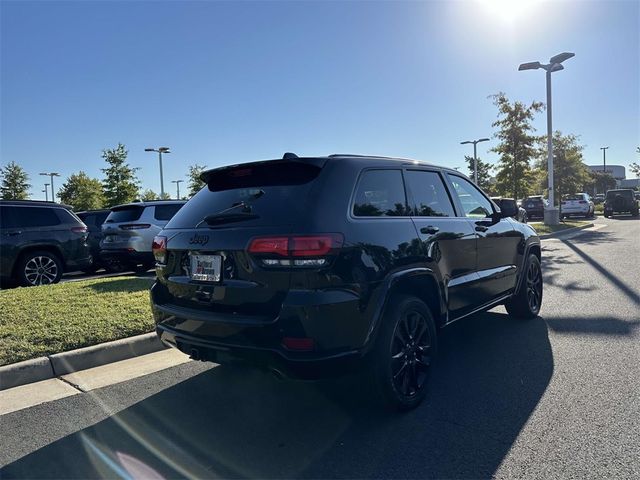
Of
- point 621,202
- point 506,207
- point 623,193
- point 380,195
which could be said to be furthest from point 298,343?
point 623,193

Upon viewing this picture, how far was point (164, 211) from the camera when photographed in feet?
36.7

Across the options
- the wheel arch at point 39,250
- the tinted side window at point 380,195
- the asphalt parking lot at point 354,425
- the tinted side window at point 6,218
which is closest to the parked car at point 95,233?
the wheel arch at point 39,250

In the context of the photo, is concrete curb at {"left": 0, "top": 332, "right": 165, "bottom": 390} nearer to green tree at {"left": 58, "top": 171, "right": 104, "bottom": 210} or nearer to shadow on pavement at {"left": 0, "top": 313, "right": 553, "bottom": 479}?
shadow on pavement at {"left": 0, "top": 313, "right": 553, "bottom": 479}

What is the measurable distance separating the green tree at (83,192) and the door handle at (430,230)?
3877cm

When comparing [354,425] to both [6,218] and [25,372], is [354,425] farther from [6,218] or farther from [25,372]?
[6,218]

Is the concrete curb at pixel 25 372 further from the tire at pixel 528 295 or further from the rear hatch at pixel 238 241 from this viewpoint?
the tire at pixel 528 295

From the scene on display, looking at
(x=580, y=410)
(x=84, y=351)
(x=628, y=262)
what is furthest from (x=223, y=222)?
(x=628, y=262)

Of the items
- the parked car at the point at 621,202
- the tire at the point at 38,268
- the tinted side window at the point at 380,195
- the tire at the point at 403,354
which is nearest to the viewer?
the tire at the point at 403,354

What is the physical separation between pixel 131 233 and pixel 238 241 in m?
8.26

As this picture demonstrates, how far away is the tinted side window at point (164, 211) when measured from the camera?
1104 centimetres

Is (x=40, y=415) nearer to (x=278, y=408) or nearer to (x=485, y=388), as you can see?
(x=278, y=408)

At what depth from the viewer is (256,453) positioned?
118 inches

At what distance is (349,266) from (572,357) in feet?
9.37

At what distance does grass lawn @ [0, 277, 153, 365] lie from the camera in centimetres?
468
